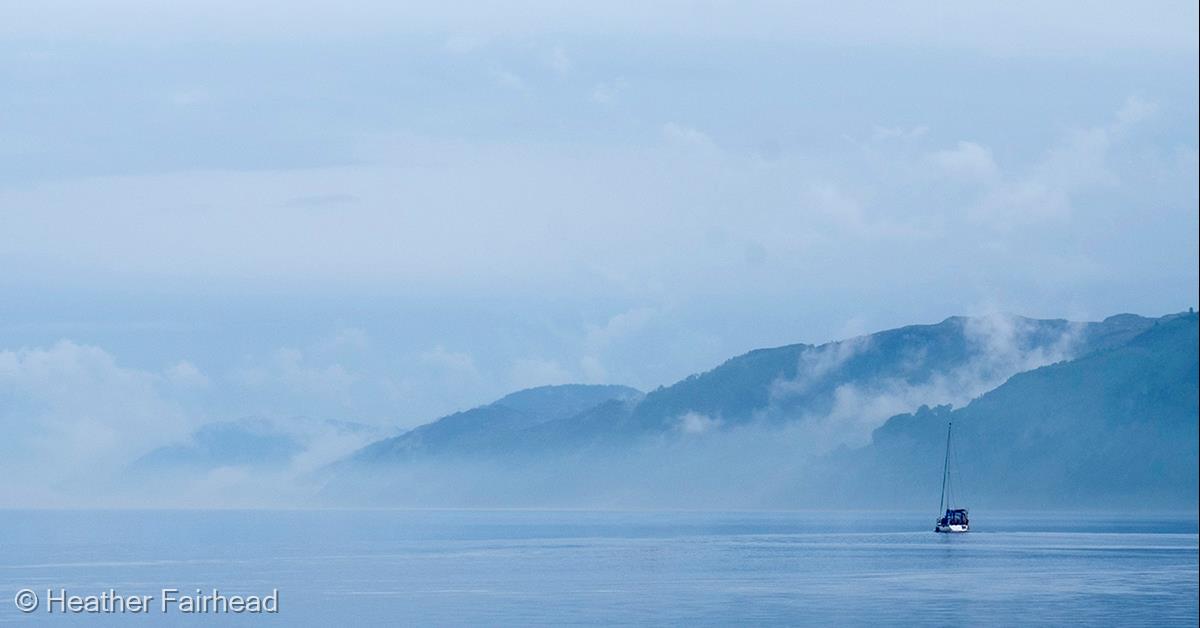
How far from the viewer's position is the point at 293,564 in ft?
447

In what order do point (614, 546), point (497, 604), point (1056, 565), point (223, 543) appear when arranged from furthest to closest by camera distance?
point (223, 543)
point (614, 546)
point (1056, 565)
point (497, 604)

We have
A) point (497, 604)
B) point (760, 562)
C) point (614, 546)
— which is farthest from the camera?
point (614, 546)

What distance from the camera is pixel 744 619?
271 feet

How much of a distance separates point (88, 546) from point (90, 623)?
105 m

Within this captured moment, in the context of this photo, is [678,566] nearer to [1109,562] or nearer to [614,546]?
[1109,562]

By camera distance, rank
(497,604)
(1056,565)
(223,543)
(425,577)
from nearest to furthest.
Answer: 1. (497,604)
2. (425,577)
3. (1056,565)
4. (223,543)

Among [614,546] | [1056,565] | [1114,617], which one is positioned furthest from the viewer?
[614,546]

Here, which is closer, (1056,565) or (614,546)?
(1056,565)

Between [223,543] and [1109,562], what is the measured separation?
333 ft

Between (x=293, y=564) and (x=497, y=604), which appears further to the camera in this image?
(x=293, y=564)

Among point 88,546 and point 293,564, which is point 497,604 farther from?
point 88,546

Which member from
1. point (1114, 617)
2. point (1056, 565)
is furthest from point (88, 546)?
point (1114, 617)

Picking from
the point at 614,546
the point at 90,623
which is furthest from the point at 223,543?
the point at 90,623

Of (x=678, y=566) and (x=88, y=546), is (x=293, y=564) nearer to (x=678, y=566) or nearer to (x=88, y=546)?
(x=678, y=566)
